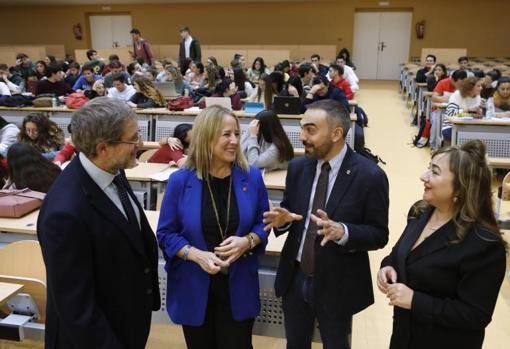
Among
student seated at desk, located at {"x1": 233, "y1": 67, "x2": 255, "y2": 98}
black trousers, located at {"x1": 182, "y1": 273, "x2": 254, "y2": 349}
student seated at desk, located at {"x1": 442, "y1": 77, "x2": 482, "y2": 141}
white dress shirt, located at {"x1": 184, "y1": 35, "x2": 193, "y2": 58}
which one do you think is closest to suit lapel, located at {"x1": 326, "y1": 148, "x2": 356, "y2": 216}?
black trousers, located at {"x1": 182, "y1": 273, "x2": 254, "y2": 349}

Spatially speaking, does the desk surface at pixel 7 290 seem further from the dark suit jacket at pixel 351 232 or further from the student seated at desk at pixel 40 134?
the student seated at desk at pixel 40 134

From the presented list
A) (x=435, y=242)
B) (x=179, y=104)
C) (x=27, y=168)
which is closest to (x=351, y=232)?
(x=435, y=242)

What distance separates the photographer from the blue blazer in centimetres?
194

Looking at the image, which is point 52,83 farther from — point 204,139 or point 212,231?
point 212,231

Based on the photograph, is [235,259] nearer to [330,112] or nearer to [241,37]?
[330,112]

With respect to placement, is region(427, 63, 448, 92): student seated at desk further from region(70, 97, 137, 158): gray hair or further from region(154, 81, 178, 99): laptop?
region(70, 97, 137, 158): gray hair

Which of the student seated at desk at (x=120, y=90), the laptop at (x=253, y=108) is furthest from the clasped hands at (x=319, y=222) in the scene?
the student seated at desk at (x=120, y=90)

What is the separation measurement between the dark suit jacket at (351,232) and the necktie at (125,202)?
0.74m

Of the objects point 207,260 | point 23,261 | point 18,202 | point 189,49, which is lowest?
point 23,261

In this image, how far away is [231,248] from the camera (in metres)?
1.86

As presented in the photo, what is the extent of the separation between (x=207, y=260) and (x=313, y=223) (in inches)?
18.9

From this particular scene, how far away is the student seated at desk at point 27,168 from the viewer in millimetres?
3109

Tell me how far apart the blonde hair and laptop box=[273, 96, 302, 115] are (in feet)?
12.5

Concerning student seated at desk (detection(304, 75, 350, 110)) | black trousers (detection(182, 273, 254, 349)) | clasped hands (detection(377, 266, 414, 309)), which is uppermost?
student seated at desk (detection(304, 75, 350, 110))
